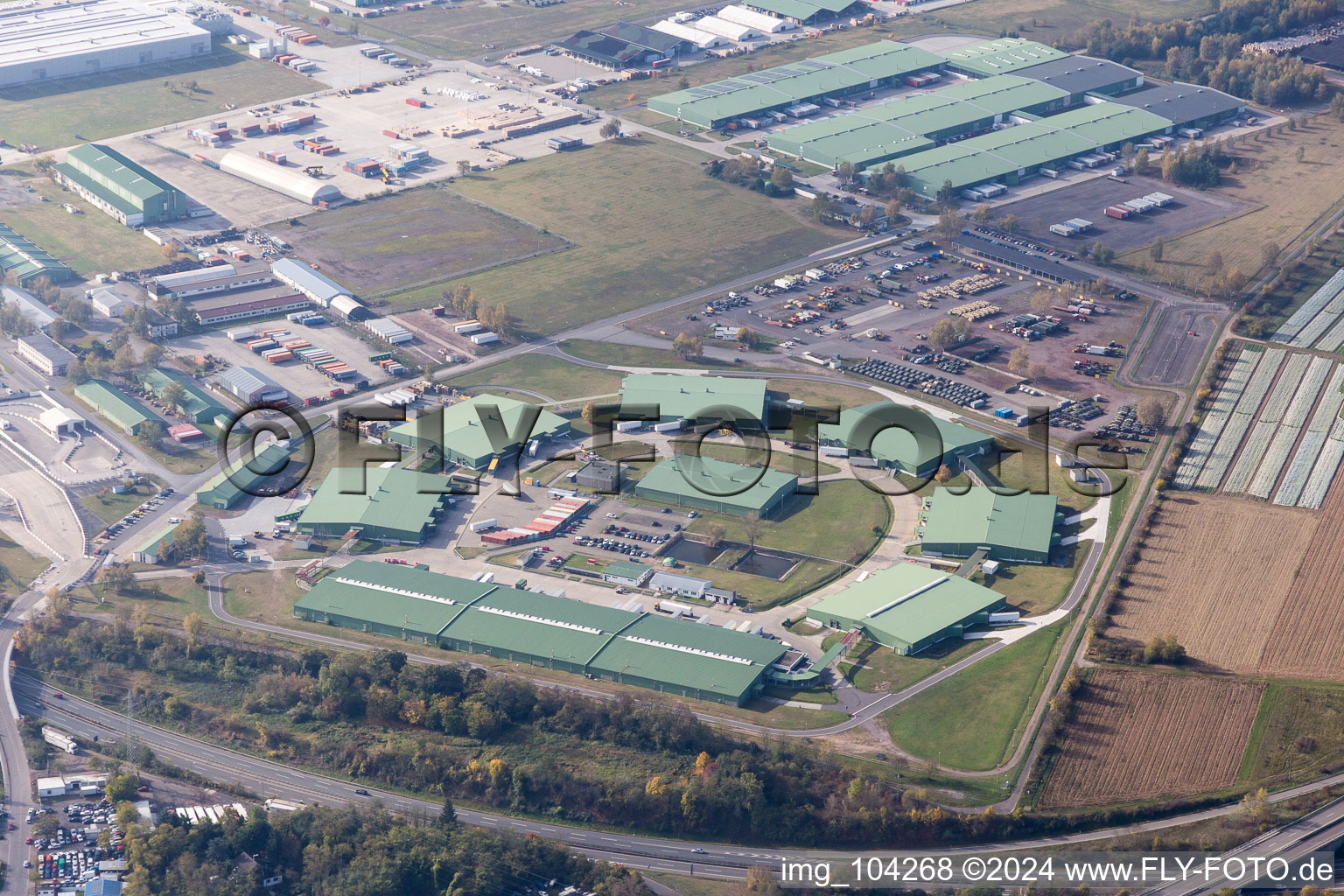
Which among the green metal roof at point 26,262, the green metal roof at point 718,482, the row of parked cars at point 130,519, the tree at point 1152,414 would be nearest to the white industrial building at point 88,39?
the green metal roof at point 26,262

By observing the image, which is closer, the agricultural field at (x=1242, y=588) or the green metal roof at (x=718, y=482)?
the agricultural field at (x=1242, y=588)

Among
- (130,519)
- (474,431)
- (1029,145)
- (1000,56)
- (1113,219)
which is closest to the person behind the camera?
(130,519)

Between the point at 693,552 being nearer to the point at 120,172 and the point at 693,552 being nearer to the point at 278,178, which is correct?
the point at 278,178

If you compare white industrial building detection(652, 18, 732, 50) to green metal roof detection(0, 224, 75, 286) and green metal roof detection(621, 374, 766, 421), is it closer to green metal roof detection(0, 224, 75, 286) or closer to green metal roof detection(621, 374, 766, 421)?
green metal roof detection(0, 224, 75, 286)

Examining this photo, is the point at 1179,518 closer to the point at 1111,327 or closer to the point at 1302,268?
the point at 1111,327

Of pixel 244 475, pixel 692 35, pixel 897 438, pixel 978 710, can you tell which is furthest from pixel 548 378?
pixel 692 35

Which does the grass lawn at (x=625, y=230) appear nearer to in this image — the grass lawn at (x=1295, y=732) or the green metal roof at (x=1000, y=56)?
the green metal roof at (x=1000, y=56)

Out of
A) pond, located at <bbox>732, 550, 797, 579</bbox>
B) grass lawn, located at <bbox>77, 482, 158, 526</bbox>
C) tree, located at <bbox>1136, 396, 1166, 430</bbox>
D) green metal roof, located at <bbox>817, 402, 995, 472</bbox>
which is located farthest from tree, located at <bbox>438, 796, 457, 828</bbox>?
tree, located at <bbox>1136, 396, 1166, 430</bbox>
